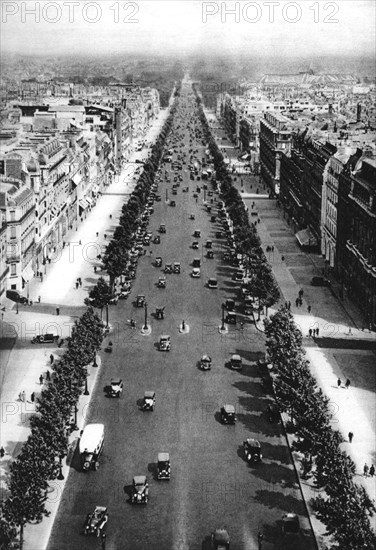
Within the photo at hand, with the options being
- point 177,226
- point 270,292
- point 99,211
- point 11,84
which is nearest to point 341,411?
point 270,292

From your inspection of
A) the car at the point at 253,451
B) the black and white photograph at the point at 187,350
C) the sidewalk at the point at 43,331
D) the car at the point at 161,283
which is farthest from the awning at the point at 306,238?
the car at the point at 253,451

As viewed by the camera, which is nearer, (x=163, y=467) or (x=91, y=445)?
(x=163, y=467)

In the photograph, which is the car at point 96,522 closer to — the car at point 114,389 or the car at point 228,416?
the car at point 228,416

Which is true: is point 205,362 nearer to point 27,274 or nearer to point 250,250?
point 27,274

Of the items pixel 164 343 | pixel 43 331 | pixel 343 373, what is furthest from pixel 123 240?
pixel 343 373

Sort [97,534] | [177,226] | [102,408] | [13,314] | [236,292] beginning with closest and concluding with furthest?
[97,534]
[102,408]
[13,314]
[236,292]
[177,226]

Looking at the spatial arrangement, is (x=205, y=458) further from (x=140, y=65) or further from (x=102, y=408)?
(x=140, y=65)
